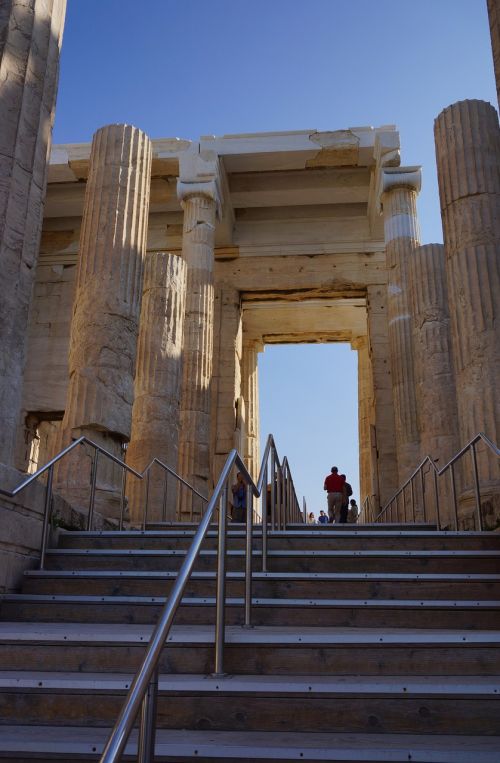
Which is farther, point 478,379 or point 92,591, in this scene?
point 478,379

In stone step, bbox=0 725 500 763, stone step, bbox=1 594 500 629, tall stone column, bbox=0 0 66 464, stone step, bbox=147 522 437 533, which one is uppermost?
tall stone column, bbox=0 0 66 464

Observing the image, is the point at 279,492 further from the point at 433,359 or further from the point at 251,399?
the point at 251,399

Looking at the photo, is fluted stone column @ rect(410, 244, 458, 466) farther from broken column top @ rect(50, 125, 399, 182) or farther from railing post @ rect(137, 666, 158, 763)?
railing post @ rect(137, 666, 158, 763)

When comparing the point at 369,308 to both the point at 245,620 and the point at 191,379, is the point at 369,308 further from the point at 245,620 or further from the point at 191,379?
the point at 245,620

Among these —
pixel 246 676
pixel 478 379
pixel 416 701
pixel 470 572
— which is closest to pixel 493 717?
pixel 416 701

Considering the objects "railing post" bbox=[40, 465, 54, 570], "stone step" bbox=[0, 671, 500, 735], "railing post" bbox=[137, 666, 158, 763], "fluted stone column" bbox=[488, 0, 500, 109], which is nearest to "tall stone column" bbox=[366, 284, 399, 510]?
"fluted stone column" bbox=[488, 0, 500, 109]

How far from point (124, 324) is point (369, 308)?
39.6 feet

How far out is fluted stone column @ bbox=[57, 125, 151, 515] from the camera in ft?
35.3

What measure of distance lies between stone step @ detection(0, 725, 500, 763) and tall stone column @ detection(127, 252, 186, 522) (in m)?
9.90

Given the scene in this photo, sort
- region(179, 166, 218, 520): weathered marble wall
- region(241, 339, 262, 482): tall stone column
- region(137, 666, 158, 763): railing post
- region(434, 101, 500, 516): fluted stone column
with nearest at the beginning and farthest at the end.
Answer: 1. region(137, 666, 158, 763): railing post
2. region(434, 101, 500, 516): fluted stone column
3. region(179, 166, 218, 520): weathered marble wall
4. region(241, 339, 262, 482): tall stone column

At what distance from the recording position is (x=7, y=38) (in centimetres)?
671

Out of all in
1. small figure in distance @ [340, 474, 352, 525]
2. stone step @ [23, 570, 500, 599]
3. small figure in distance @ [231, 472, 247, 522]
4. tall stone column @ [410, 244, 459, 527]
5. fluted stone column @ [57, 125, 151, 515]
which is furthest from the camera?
small figure in distance @ [340, 474, 352, 525]

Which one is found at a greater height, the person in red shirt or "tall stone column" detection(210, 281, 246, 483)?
"tall stone column" detection(210, 281, 246, 483)

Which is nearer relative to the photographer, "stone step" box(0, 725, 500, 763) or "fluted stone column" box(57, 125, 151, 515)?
"stone step" box(0, 725, 500, 763)
